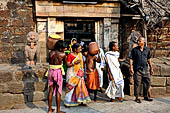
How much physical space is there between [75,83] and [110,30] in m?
3.77

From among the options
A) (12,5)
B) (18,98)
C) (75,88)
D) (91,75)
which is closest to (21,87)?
(18,98)

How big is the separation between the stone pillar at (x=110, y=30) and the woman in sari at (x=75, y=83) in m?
3.24

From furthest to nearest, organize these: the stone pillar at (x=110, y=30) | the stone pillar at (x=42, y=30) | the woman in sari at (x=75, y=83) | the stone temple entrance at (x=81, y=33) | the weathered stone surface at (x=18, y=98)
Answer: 1. the stone temple entrance at (x=81, y=33)
2. the stone pillar at (x=110, y=30)
3. the stone pillar at (x=42, y=30)
4. the weathered stone surface at (x=18, y=98)
5. the woman in sari at (x=75, y=83)

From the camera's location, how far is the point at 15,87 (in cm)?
423

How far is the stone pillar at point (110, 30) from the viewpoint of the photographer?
7059 millimetres

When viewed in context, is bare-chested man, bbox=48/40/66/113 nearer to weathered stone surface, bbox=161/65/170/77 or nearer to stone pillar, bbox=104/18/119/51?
weathered stone surface, bbox=161/65/170/77

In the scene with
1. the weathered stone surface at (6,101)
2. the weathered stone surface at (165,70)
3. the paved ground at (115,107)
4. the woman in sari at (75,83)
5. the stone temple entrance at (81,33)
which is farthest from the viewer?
the stone temple entrance at (81,33)

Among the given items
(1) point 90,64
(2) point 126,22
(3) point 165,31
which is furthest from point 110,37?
(1) point 90,64

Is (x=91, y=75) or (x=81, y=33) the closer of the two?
(x=91, y=75)

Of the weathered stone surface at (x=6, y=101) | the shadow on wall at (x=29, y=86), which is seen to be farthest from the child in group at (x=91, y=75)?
the weathered stone surface at (x=6, y=101)

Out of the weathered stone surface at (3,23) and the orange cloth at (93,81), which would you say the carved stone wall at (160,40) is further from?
the weathered stone surface at (3,23)

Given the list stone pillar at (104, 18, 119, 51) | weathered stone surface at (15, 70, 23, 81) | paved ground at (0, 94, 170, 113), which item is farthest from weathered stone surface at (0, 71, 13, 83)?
stone pillar at (104, 18, 119, 51)

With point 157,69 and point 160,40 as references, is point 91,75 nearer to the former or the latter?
point 157,69

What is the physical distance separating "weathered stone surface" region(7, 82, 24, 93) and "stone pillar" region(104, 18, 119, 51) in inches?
153
